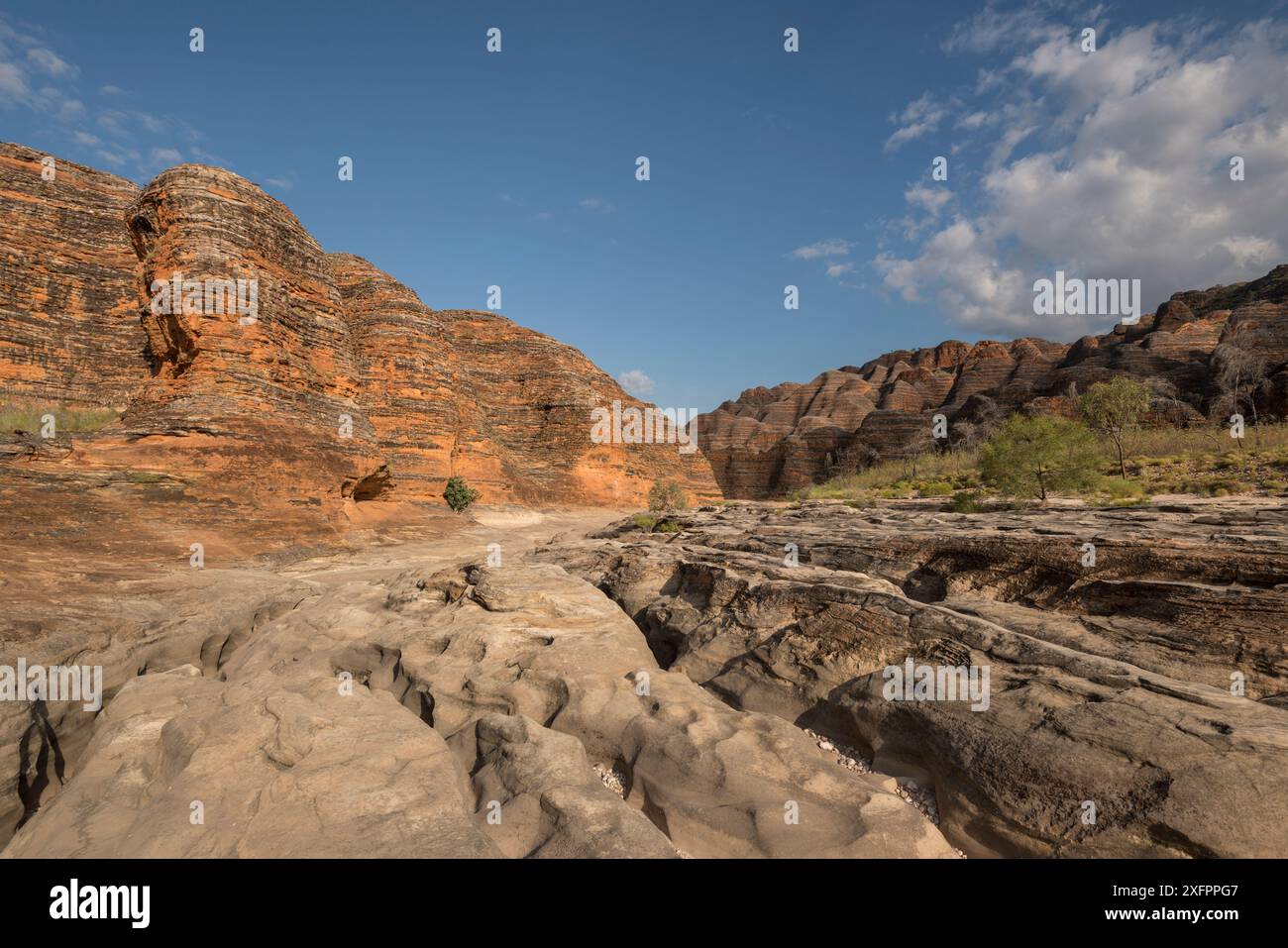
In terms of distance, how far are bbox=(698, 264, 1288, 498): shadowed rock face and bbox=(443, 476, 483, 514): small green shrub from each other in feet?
147

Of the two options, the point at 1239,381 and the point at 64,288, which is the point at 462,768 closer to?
the point at 64,288

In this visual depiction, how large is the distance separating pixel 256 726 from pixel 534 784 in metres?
2.43

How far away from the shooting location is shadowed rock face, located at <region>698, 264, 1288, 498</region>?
41.9 meters

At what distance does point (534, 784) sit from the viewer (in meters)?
3.77

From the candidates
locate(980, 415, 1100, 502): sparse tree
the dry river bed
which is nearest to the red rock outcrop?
the dry river bed

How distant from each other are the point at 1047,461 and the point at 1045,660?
1520 cm

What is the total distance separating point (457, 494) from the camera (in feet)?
88.0

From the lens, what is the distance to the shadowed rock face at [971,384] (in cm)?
4188

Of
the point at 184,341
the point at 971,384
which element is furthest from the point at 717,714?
the point at 971,384

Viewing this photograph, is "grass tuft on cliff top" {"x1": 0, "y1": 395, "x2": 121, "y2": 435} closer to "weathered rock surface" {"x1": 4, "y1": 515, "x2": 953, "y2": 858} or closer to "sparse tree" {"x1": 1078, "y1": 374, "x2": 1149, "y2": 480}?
"weathered rock surface" {"x1": 4, "y1": 515, "x2": 953, "y2": 858}

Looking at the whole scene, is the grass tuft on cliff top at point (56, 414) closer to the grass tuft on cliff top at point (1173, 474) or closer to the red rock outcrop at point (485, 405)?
the red rock outcrop at point (485, 405)

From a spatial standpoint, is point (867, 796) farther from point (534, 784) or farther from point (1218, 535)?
point (1218, 535)

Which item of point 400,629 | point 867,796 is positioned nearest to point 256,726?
point 400,629
